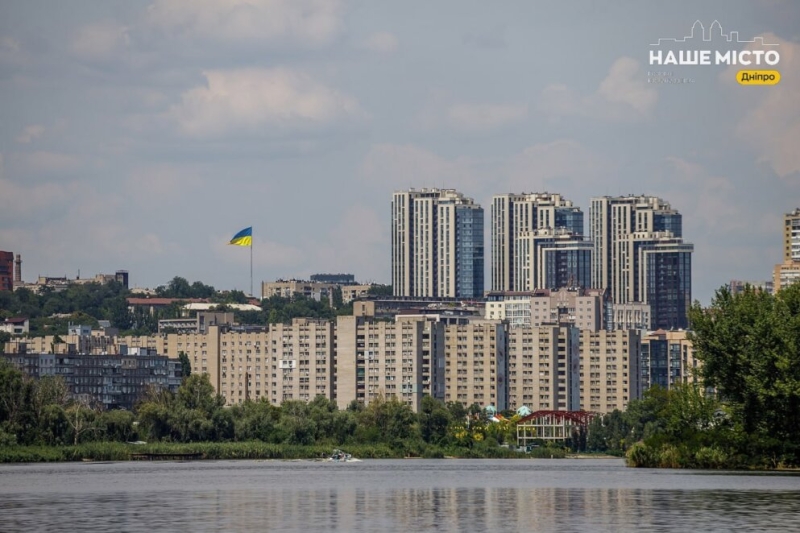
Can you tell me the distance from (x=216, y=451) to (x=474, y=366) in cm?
7379

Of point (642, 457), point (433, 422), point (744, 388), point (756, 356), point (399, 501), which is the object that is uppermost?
point (756, 356)

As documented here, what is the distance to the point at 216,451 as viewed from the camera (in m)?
124

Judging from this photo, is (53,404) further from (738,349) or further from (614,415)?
(614,415)

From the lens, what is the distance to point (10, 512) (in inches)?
2258

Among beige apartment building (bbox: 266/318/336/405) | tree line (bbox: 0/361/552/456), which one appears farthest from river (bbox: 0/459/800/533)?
beige apartment building (bbox: 266/318/336/405)

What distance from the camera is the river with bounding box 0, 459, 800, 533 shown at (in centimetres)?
5159

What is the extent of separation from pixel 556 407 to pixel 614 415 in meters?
29.9

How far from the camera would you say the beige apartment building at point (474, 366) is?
193 m

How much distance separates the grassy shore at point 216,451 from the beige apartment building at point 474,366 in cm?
4870

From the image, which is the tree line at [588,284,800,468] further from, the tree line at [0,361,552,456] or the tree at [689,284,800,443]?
the tree line at [0,361,552,456]

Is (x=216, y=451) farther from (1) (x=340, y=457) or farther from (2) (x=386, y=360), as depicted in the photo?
(2) (x=386, y=360)

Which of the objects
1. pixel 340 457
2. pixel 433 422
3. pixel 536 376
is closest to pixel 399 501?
pixel 340 457

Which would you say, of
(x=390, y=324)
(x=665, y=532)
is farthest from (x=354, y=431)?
(x=665, y=532)

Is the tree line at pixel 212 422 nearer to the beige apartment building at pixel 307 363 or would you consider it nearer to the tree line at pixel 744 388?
the beige apartment building at pixel 307 363
